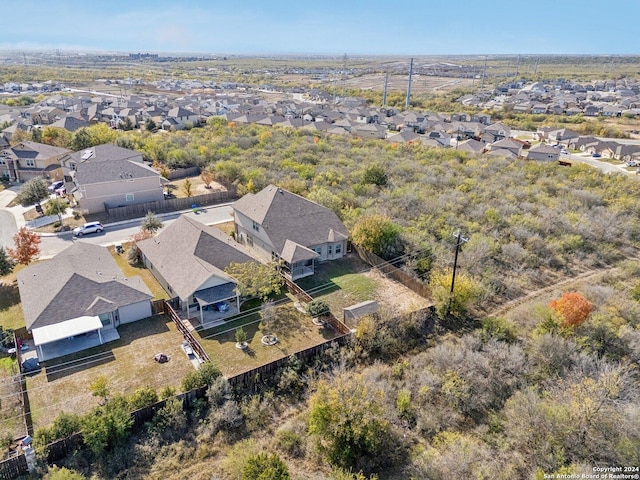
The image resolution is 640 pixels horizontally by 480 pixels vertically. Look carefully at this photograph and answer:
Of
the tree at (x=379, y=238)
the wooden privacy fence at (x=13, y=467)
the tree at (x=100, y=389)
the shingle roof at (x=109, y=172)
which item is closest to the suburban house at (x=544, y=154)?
the tree at (x=379, y=238)

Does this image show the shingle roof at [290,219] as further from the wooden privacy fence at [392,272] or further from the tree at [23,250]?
the tree at [23,250]

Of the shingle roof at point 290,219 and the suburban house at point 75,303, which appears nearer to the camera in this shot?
the suburban house at point 75,303

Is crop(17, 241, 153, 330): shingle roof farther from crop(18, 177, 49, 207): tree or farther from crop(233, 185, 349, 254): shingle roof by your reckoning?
crop(18, 177, 49, 207): tree

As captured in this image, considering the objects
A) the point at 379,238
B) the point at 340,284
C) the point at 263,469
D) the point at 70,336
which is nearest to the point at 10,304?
the point at 70,336

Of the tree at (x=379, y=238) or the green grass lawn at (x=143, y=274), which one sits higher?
the tree at (x=379, y=238)

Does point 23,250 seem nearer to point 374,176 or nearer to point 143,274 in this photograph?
point 143,274

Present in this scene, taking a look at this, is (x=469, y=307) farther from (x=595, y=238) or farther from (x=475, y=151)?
(x=475, y=151)

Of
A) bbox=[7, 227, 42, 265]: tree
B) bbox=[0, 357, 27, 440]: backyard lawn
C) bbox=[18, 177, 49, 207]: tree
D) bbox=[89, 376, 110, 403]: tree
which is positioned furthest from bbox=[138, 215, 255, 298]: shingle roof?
bbox=[18, 177, 49, 207]: tree
